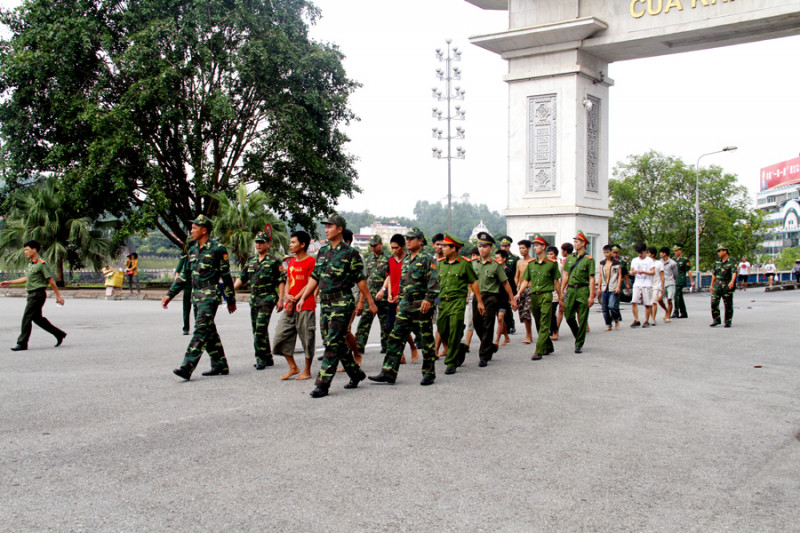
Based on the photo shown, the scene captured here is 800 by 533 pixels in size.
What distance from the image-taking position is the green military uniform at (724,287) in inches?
609

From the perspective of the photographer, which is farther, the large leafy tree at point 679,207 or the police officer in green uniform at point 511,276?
the large leafy tree at point 679,207

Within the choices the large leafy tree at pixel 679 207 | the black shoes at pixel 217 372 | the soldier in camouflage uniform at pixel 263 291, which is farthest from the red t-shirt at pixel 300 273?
the large leafy tree at pixel 679 207

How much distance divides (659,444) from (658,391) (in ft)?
7.69

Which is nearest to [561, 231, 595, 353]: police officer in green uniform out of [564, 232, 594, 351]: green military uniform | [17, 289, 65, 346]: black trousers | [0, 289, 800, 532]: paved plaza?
[564, 232, 594, 351]: green military uniform

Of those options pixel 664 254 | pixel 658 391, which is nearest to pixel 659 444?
pixel 658 391

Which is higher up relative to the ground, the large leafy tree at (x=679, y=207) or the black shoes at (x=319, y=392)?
the large leafy tree at (x=679, y=207)

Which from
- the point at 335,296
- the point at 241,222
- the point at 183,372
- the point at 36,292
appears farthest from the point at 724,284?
the point at 241,222

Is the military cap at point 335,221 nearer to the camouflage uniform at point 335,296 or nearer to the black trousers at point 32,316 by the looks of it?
the camouflage uniform at point 335,296

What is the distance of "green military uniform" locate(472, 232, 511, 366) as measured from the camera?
1001 cm

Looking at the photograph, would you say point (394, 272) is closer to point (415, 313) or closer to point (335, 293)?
point (415, 313)

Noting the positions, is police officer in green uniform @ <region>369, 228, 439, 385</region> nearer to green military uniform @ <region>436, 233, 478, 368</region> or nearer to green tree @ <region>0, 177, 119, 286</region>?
green military uniform @ <region>436, 233, 478, 368</region>

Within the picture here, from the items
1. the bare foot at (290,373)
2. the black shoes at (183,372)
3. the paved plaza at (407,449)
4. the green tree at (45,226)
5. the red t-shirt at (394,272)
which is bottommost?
the paved plaza at (407,449)

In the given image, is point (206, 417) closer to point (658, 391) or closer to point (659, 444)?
point (659, 444)

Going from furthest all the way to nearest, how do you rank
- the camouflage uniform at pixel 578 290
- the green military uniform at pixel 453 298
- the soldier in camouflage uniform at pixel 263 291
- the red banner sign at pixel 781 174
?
the red banner sign at pixel 781 174 < the camouflage uniform at pixel 578 290 < the soldier in camouflage uniform at pixel 263 291 < the green military uniform at pixel 453 298
